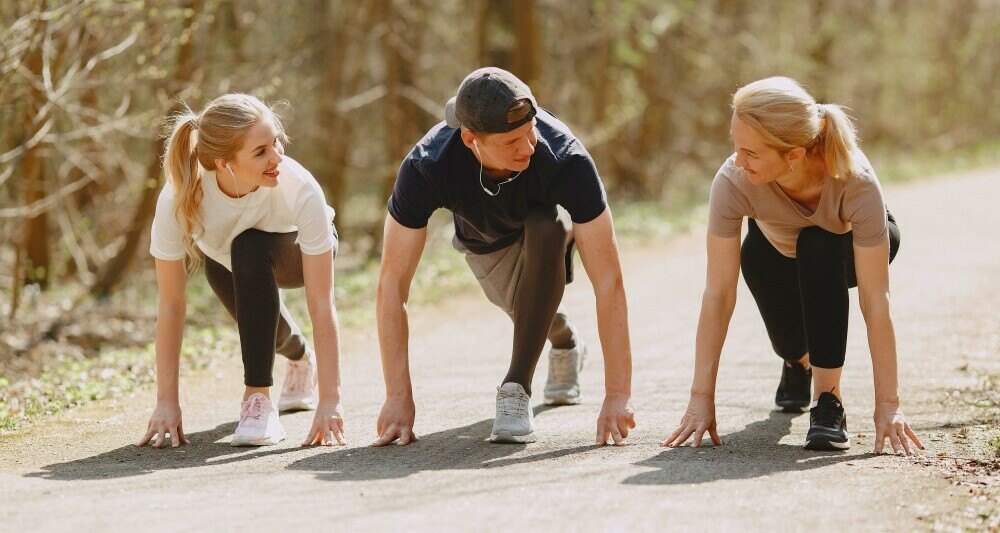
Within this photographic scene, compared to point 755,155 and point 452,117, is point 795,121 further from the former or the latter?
point 452,117

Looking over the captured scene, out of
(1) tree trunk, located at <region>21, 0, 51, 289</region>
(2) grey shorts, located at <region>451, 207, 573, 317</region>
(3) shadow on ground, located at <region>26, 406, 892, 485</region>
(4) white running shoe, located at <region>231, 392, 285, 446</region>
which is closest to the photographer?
(3) shadow on ground, located at <region>26, 406, 892, 485</region>

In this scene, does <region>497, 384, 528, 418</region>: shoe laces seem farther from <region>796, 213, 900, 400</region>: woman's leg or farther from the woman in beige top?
<region>796, 213, 900, 400</region>: woman's leg

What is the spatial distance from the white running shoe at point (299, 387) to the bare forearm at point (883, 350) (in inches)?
90.6

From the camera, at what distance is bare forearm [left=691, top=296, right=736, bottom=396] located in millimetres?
3922

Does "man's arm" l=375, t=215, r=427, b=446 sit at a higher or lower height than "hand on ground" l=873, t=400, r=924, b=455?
higher

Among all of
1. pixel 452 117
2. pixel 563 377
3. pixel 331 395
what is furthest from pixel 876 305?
pixel 331 395

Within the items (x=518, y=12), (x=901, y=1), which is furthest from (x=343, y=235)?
(x=901, y=1)

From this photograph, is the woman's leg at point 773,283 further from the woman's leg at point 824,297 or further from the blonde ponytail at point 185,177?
the blonde ponytail at point 185,177

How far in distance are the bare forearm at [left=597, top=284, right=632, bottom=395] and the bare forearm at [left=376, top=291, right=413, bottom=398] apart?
696 mm

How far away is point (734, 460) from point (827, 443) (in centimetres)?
36

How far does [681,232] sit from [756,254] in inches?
317

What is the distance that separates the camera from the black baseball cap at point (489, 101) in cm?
371

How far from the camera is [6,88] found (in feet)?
22.4

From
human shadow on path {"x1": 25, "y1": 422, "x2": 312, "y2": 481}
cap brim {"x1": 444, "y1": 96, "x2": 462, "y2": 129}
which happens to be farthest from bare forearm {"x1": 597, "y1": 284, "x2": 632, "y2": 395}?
human shadow on path {"x1": 25, "y1": 422, "x2": 312, "y2": 481}
